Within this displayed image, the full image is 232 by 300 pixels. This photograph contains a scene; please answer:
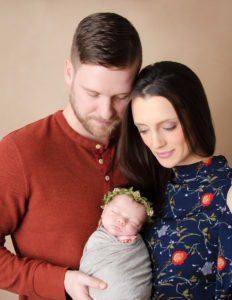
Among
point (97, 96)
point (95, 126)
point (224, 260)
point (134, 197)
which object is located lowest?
point (224, 260)

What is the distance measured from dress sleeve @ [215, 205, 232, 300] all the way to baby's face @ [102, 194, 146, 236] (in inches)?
15.2

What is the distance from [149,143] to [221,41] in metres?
1.08

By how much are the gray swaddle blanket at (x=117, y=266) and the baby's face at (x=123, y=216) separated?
0.04 metres

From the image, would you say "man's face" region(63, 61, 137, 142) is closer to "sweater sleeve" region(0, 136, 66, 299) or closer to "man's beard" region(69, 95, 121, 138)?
"man's beard" region(69, 95, 121, 138)

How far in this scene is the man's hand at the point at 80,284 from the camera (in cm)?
155

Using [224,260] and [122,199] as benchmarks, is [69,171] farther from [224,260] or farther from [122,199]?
[224,260]

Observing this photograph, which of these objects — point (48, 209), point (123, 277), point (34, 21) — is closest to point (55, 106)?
point (34, 21)

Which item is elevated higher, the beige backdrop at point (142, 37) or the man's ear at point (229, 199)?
the beige backdrop at point (142, 37)

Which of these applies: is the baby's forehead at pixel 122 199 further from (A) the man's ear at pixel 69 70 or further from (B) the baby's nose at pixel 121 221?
(A) the man's ear at pixel 69 70

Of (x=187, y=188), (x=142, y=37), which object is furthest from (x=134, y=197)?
(x=142, y=37)

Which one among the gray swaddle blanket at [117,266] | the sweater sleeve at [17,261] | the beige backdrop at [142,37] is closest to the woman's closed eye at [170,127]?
the gray swaddle blanket at [117,266]

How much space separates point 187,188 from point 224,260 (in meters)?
0.36

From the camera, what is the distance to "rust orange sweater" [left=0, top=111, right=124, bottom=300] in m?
1.64

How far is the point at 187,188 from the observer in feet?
5.49
